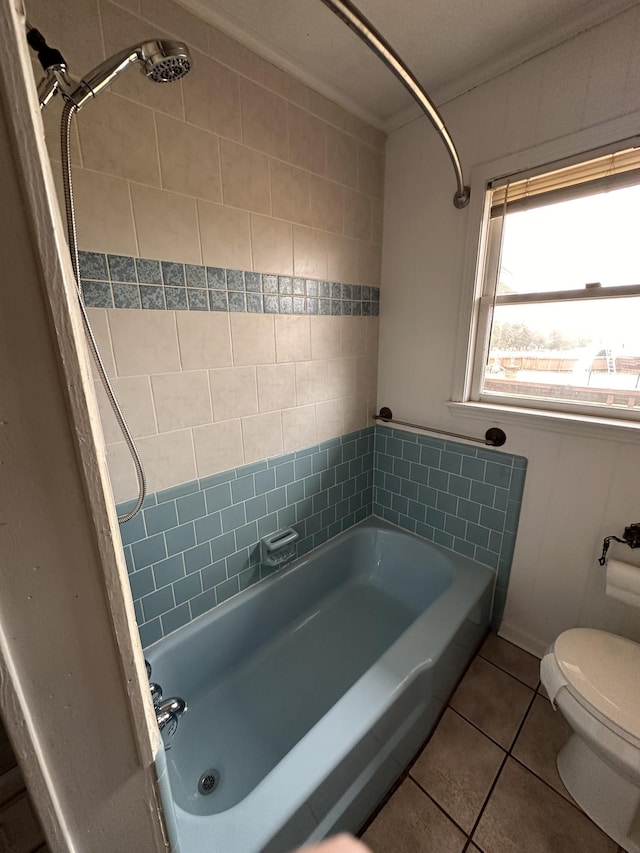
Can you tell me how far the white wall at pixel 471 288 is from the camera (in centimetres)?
111

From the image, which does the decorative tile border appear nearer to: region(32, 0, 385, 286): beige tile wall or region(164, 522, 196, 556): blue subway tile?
region(32, 0, 385, 286): beige tile wall

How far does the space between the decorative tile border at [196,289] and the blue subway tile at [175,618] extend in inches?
43.6

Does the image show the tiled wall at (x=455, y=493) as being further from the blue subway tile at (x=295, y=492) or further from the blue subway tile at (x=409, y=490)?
the blue subway tile at (x=295, y=492)

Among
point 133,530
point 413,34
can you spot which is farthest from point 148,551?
point 413,34

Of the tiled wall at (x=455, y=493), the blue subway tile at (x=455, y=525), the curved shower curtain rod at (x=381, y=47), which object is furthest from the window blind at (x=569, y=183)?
the blue subway tile at (x=455, y=525)

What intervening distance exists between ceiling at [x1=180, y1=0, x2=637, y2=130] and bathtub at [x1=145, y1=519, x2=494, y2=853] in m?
1.88

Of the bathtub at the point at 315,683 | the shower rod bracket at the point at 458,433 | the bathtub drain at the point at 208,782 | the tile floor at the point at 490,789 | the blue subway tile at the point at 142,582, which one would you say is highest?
the shower rod bracket at the point at 458,433

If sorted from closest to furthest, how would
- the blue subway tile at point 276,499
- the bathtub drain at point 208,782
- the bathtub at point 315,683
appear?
the bathtub at point 315,683 → the bathtub drain at point 208,782 → the blue subway tile at point 276,499

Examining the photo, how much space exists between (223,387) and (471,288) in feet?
Result: 3.67

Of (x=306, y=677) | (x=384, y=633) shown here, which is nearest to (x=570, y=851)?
(x=384, y=633)

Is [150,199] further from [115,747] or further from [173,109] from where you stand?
[115,747]

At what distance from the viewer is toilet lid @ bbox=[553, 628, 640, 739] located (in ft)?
3.13

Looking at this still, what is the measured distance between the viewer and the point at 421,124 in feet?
4.92

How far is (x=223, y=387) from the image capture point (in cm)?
129
